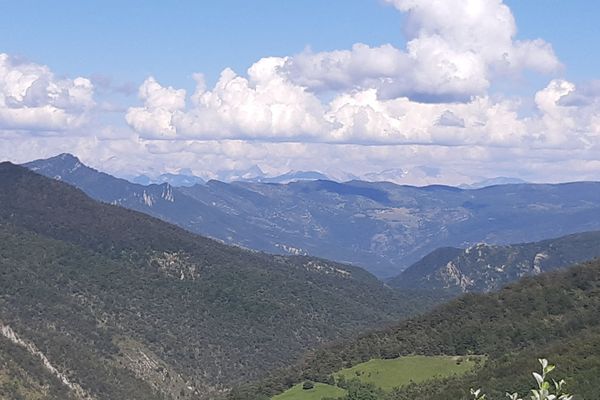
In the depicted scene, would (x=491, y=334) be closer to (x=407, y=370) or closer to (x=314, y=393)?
(x=407, y=370)

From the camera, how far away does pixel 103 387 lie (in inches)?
7357

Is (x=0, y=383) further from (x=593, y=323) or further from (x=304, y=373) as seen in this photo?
(x=593, y=323)

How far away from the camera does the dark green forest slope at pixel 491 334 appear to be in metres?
102

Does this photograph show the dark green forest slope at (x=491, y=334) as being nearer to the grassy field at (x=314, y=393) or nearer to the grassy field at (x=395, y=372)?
the grassy field at (x=395, y=372)

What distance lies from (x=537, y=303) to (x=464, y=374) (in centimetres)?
3047

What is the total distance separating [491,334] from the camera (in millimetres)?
127062

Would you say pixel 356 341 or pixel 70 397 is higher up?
pixel 356 341

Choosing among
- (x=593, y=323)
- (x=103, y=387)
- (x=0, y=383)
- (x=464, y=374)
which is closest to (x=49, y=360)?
(x=103, y=387)

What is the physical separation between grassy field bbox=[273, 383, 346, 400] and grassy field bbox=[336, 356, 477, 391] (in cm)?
582

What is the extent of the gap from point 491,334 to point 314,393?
3424 centimetres

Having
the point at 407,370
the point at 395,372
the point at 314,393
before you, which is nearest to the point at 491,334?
the point at 407,370

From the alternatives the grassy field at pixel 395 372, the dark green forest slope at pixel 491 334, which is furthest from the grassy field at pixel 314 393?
the dark green forest slope at pixel 491 334

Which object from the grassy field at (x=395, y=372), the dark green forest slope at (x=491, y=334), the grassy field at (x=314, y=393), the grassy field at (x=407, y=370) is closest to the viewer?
the dark green forest slope at (x=491, y=334)

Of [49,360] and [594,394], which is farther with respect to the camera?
[49,360]
